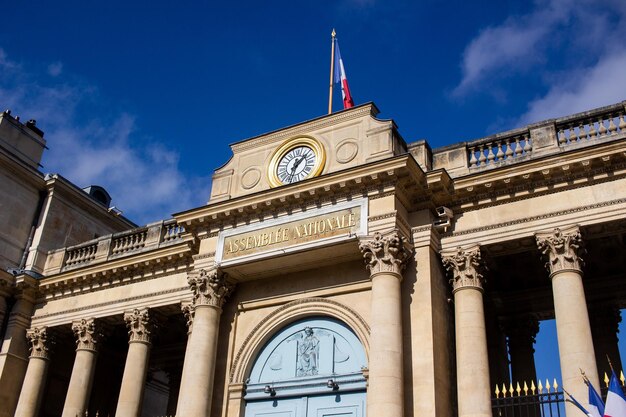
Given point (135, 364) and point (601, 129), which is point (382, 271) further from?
point (135, 364)

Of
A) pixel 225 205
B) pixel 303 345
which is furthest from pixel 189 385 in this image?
pixel 225 205

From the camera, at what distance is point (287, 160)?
59.8ft

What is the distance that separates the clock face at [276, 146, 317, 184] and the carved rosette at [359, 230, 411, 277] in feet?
10.2

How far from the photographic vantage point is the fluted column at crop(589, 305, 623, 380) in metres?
17.4

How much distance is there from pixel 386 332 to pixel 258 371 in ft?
14.1

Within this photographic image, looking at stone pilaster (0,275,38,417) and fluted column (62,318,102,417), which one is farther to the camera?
stone pilaster (0,275,38,417)

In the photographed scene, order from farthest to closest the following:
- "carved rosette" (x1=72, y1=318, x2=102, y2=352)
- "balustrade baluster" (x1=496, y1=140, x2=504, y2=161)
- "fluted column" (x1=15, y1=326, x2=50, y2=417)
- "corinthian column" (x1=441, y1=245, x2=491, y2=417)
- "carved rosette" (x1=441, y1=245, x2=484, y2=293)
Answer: "carved rosette" (x1=72, y1=318, x2=102, y2=352) < "fluted column" (x1=15, y1=326, x2=50, y2=417) < "balustrade baluster" (x1=496, y1=140, x2=504, y2=161) < "carved rosette" (x1=441, y1=245, x2=484, y2=293) < "corinthian column" (x1=441, y1=245, x2=491, y2=417)

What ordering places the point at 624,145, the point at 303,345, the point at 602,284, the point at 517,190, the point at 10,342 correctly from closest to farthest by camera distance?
the point at 624,145, the point at 517,190, the point at 303,345, the point at 602,284, the point at 10,342

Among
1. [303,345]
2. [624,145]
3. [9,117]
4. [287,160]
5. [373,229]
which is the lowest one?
[303,345]

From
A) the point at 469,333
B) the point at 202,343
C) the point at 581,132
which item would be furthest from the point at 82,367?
the point at 581,132

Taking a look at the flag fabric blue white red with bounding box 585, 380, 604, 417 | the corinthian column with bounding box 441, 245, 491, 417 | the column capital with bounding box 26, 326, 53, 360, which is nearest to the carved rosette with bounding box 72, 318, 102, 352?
the column capital with bounding box 26, 326, 53, 360

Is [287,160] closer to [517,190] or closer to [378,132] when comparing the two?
[378,132]

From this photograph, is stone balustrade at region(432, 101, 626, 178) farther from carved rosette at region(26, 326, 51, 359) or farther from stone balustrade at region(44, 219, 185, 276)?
carved rosette at region(26, 326, 51, 359)

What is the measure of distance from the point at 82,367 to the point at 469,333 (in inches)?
471
